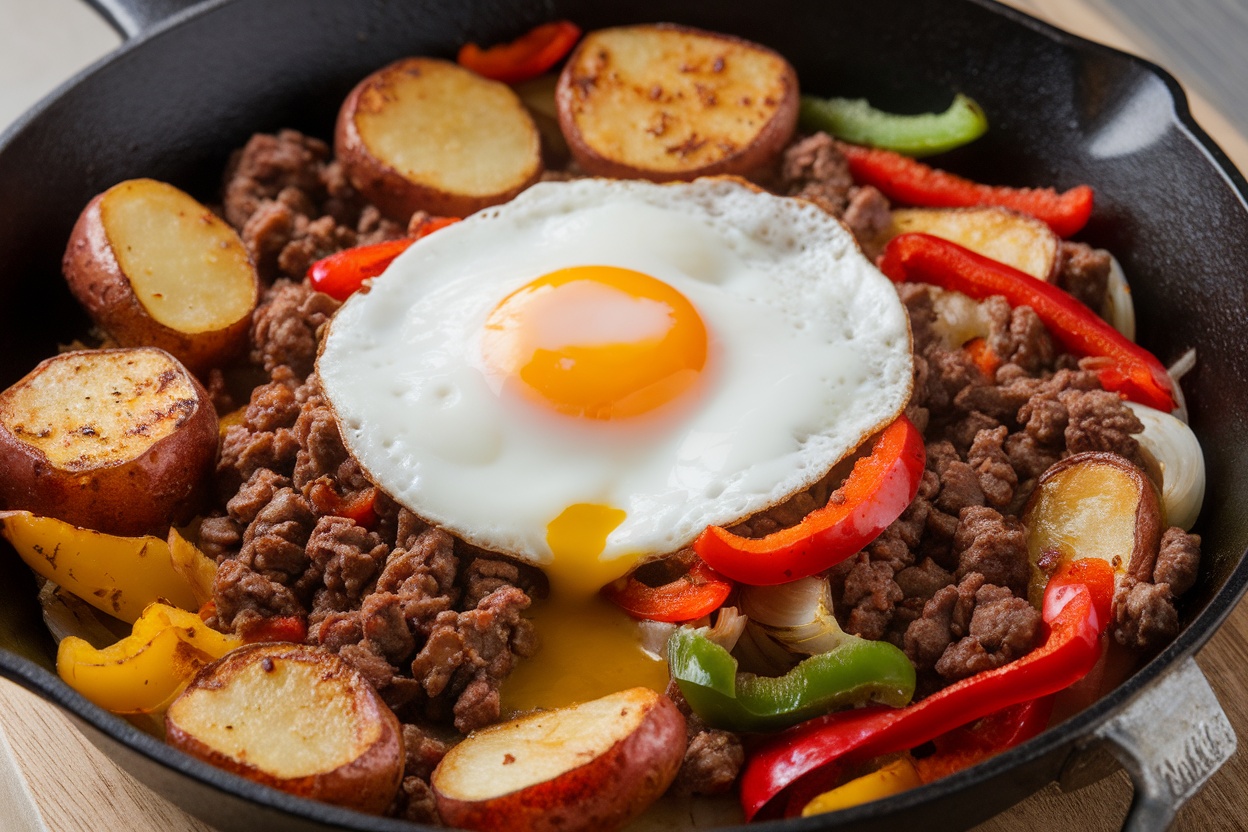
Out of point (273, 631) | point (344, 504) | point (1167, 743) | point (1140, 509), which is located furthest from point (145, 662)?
point (1140, 509)

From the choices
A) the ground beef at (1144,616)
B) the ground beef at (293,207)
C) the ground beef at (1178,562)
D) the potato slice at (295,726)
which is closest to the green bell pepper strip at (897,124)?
the ground beef at (293,207)

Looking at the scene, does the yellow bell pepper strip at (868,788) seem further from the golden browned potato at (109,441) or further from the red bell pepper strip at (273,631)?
the golden browned potato at (109,441)

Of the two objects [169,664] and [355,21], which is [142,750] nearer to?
[169,664]

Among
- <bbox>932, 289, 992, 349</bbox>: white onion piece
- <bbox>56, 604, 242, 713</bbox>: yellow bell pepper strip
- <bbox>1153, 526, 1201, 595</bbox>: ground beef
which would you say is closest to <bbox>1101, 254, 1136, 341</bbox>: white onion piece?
<bbox>932, 289, 992, 349</bbox>: white onion piece

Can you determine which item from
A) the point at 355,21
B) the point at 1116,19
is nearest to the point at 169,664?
the point at 355,21

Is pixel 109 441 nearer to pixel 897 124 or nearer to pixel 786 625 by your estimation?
pixel 786 625

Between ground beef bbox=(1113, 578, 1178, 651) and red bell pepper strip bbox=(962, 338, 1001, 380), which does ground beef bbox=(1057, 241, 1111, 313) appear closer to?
red bell pepper strip bbox=(962, 338, 1001, 380)
